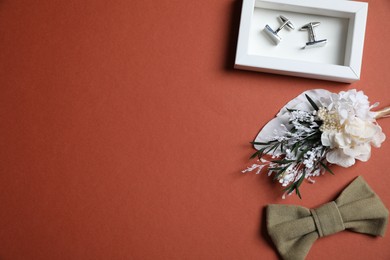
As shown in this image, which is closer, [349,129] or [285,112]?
[349,129]

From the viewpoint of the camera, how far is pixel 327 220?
4.63 ft

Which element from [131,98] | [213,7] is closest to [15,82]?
[131,98]

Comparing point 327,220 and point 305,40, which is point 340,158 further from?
point 305,40

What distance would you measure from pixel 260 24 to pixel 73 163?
33.9 inches

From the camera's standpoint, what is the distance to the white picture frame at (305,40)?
1396mm

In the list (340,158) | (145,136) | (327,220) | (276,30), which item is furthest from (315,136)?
(145,136)

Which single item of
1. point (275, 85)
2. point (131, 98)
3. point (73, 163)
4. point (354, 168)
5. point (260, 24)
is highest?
point (260, 24)

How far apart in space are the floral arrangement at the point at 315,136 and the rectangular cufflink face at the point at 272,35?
0.22 metres

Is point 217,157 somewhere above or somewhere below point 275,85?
below

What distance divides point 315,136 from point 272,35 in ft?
1.28

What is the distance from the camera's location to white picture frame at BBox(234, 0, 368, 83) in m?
1.40

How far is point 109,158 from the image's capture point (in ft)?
4.86

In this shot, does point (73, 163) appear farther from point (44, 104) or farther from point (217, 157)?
point (217, 157)

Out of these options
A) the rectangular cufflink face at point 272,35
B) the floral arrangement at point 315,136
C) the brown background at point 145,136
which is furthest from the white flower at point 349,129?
the rectangular cufflink face at point 272,35
